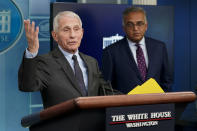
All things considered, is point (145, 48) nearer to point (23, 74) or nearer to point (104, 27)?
point (104, 27)

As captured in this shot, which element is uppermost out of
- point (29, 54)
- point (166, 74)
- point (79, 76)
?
point (29, 54)

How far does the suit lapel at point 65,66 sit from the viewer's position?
5.97ft

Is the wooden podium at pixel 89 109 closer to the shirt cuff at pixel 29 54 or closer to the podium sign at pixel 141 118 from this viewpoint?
the podium sign at pixel 141 118

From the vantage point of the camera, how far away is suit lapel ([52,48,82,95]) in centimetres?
182

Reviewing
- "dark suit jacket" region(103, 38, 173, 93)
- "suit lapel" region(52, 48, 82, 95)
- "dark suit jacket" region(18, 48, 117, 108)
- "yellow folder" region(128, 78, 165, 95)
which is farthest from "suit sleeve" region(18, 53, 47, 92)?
"dark suit jacket" region(103, 38, 173, 93)

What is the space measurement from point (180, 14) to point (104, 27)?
1824mm

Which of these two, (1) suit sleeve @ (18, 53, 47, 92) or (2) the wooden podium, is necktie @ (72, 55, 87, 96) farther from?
(2) the wooden podium

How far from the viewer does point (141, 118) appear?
4.08ft

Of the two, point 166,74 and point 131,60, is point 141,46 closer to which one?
point 131,60

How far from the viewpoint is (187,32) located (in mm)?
5246

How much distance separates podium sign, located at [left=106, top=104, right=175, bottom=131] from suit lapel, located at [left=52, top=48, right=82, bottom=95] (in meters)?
0.61

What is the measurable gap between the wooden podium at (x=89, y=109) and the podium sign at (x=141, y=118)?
0.05 ft

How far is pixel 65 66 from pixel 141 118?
738mm

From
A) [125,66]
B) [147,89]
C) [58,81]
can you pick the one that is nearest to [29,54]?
[58,81]
